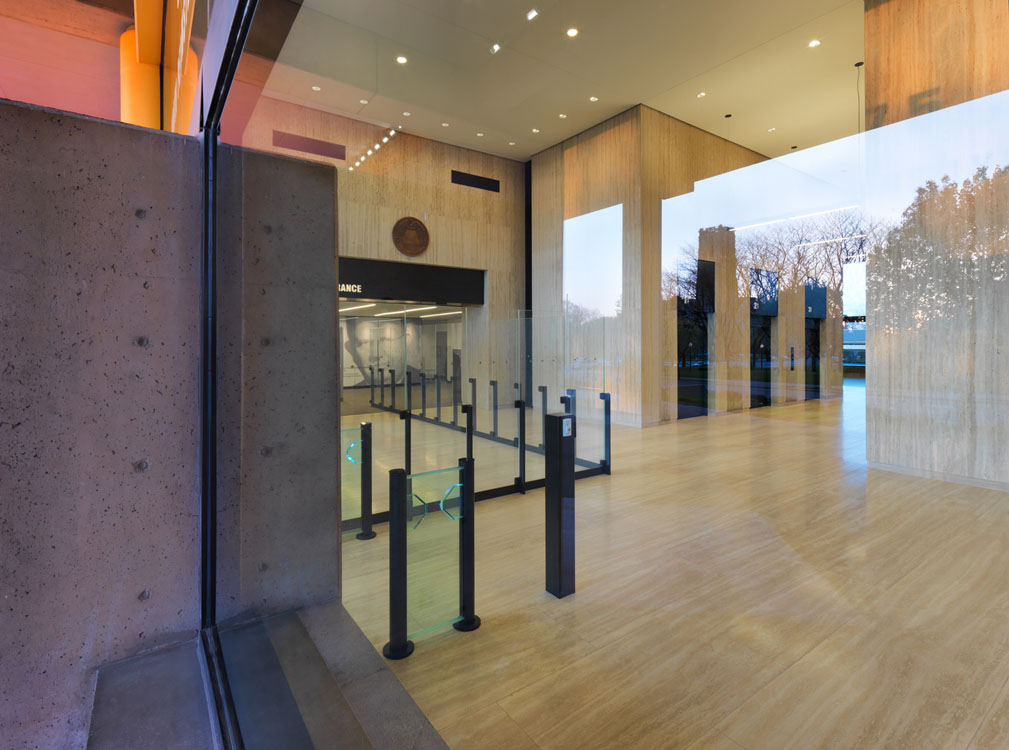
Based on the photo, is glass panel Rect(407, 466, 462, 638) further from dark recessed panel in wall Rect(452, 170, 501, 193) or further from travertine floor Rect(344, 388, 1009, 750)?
dark recessed panel in wall Rect(452, 170, 501, 193)

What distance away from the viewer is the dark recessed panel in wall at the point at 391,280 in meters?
1.56

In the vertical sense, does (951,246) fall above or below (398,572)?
above

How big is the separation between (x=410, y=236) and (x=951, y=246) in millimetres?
1482

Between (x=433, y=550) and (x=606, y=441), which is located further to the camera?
(x=606, y=441)

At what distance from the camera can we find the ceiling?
5.21 ft

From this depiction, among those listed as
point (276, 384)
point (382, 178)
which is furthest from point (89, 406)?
point (382, 178)

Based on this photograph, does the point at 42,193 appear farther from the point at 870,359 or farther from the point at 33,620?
the point at 870,359

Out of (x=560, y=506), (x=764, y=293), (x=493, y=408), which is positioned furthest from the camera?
(x=493, y=408)

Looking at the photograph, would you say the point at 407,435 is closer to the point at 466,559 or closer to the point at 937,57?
the point at 466,559

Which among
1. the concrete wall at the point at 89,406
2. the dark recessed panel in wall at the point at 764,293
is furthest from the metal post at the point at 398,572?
the dark recessed panel in wall at the point at 764,293

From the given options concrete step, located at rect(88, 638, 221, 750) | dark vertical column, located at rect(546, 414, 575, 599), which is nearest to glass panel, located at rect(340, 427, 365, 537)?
concrete step, located at rect(88, 638, 221, 750)

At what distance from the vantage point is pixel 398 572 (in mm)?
1981

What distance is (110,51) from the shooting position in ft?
8.75

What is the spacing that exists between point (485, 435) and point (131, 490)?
9.88 ft
